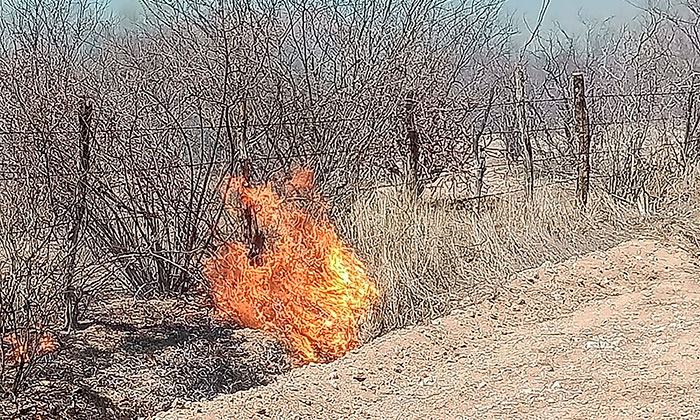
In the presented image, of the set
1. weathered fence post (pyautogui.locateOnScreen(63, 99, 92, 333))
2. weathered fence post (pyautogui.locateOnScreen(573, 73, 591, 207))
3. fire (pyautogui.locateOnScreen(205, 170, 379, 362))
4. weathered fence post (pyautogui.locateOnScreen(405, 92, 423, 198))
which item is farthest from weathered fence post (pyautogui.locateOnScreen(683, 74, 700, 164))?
weathered fence post (pyautogui.locateOnScreen(63, 99, 92, 333))

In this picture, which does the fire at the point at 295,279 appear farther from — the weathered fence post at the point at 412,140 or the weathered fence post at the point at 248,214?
the weathered fence post at the point at 412,140

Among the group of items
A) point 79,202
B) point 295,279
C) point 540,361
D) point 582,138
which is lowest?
point 540,361

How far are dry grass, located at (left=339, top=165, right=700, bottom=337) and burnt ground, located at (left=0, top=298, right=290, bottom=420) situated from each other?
110 cm

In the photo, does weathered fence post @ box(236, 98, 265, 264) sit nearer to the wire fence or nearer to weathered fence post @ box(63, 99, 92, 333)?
the wire fence

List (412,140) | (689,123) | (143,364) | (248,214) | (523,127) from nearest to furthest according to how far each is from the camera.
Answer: (143,364)
(248,214)
(412,140)
(523,127)
(689,123)

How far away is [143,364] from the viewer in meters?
6.77

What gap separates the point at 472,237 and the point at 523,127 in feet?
11.1

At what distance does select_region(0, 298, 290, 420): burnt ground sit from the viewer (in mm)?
5910

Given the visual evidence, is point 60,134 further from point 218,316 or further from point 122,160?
point 218,316

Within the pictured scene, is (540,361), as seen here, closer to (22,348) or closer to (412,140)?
(22,348)

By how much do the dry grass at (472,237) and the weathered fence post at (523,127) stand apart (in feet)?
4.41

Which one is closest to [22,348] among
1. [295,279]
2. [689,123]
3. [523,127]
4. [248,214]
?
[295,279]

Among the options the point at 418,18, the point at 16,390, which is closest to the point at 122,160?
the point at 16,390

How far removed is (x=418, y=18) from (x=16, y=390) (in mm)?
6462
